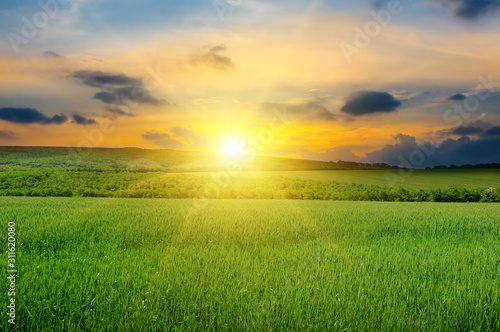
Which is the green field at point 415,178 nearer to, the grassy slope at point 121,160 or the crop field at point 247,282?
the grassy slope at point 121,160

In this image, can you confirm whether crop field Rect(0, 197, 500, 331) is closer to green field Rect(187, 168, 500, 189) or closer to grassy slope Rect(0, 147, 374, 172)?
green field Rect(187, 168, 500, 189)

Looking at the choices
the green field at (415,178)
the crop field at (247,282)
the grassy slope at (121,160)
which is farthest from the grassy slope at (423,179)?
the crop field at (247,282)

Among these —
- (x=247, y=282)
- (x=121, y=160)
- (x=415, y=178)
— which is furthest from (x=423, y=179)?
(x=121, y=160)

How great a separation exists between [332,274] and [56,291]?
4.98 m

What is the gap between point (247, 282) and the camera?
19.7 ft

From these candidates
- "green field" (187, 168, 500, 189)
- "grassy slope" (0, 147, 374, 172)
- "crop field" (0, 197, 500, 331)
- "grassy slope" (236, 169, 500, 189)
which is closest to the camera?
"crop field" (0, 197, 500, 331)

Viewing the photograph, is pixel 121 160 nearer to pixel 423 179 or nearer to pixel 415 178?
pixel 415 178

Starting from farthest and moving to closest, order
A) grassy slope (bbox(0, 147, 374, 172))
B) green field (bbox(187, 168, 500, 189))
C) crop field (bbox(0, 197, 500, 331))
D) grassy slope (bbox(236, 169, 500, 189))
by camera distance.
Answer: grassy slope (bbox(0, 147, 374, 172)), grassy slope (bbox(236, 169, 500, 189)), green field (bbox(187, 168, 500, 189)), crop field (bbox(0, 197, 500, 331))

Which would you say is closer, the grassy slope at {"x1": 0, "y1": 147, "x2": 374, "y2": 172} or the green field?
the green field

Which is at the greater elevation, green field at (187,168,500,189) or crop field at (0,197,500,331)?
green field at (187,168,500,189)

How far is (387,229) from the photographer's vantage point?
516 inches

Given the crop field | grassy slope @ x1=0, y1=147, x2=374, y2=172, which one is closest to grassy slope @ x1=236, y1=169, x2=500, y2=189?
grassy slope @ x1=0, y1=147, x2=374, y2=172

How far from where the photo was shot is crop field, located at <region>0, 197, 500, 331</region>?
4738 millimetres

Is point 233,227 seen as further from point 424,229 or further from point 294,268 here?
point 424,229
